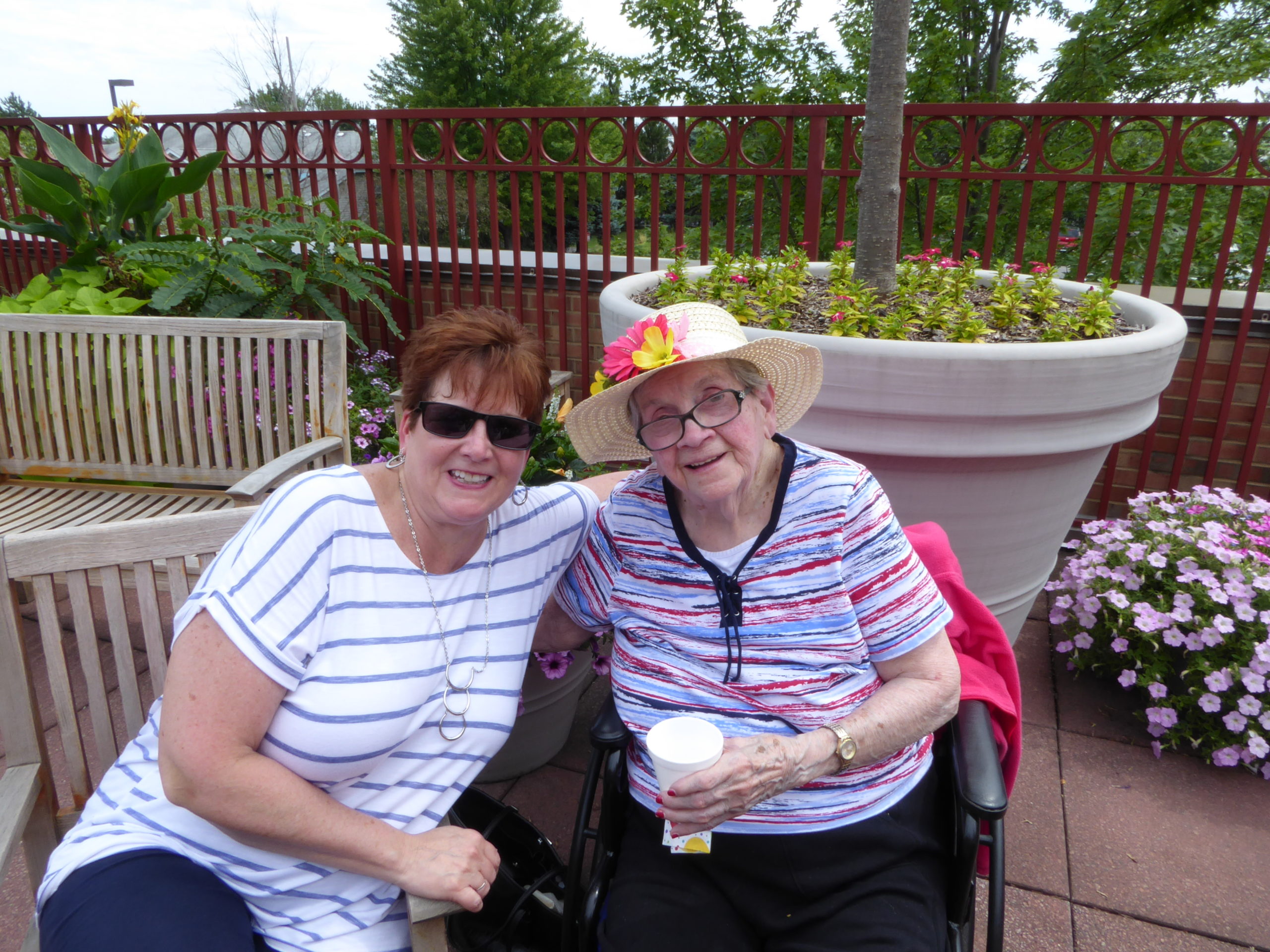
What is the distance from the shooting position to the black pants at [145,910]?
1229 mm

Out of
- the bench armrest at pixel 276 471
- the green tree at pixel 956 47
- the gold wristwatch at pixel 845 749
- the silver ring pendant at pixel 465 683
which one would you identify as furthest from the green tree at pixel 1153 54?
the silver ring pendant at pixel 465 683

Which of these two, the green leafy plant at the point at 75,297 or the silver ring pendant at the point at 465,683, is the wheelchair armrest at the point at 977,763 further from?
the green leafy plant at the point at 75,297

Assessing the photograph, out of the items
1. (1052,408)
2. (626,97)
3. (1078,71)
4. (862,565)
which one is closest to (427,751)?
(862,565)

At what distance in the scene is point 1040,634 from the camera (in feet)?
10.8

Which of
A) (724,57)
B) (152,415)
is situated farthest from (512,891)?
(724,57)

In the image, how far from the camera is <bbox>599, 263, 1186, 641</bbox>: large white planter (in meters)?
2.30

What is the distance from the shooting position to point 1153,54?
336 inches

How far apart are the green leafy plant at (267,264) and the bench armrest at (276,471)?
4.26ft

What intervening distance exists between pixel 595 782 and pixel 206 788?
705mm

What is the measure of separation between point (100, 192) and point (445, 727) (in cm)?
434

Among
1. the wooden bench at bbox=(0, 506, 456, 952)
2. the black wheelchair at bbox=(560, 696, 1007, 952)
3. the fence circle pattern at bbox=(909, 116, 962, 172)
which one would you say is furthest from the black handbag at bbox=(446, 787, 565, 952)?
the fence circle pattern at bbox=(909, 116, 962, 172)

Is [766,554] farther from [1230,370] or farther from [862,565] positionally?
[1230,370]

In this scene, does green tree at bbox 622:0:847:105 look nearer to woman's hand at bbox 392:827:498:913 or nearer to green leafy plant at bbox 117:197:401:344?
green leafy plant at bbox 117:197:401:344

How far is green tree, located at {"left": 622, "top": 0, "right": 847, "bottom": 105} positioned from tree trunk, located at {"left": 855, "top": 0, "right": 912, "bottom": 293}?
32.6ft
